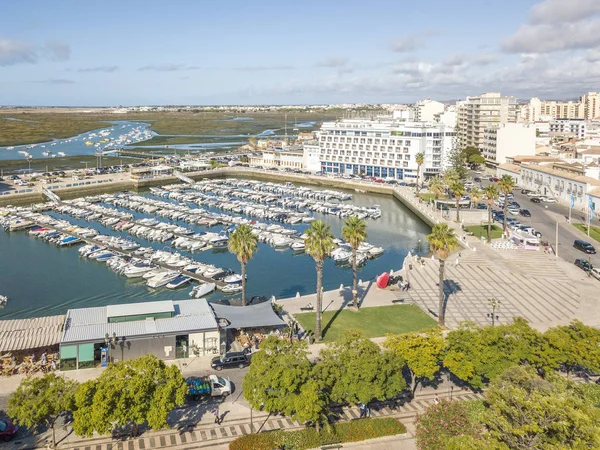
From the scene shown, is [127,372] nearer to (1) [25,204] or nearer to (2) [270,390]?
(2) [270,390]

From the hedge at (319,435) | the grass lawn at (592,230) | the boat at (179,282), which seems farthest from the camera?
the grass lawn at (592,230)

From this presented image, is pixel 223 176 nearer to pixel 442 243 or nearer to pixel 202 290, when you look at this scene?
pixel 202 290

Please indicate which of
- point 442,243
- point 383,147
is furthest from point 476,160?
point 442,243

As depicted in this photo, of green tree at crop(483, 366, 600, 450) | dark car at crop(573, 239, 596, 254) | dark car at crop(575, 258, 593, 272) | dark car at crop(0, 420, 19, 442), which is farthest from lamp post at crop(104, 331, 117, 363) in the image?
dark car at crop(573, 239, 596, 254)

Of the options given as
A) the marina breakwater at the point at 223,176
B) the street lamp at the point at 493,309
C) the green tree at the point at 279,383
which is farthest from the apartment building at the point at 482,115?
the green tree at the point at 279,383

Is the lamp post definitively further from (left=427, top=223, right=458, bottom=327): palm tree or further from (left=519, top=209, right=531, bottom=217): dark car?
(left=519, top=209, right=531, bottom=217): dark car

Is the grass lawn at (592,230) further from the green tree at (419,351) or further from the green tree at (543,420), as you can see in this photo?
the green tree at (543,420)

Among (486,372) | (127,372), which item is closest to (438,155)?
(486,372)
